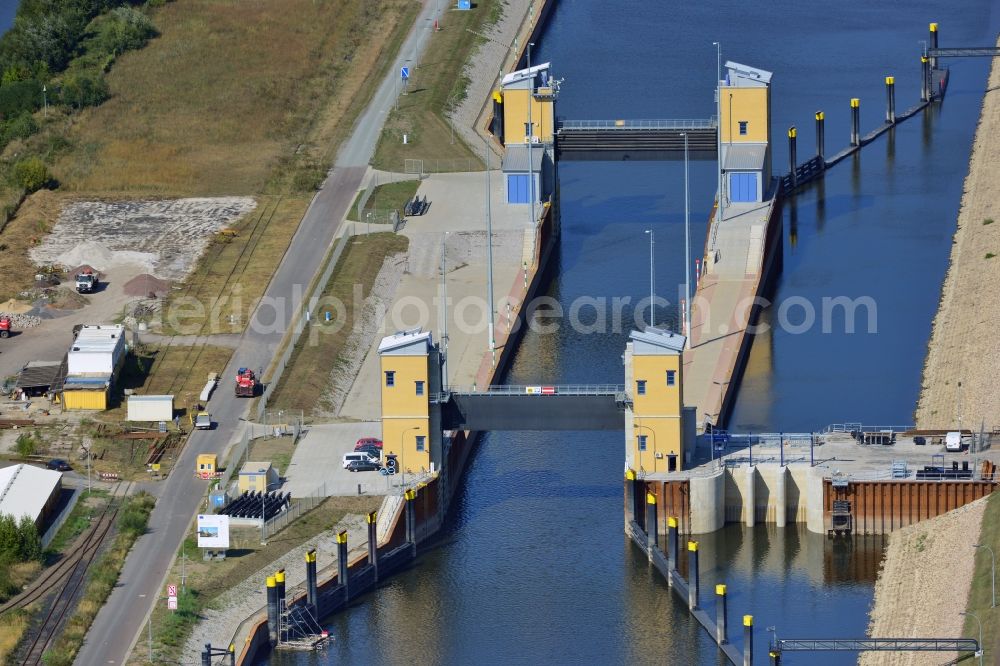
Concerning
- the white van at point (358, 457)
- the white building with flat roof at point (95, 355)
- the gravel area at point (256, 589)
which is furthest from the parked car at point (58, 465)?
the gravel area at point (256, 589)

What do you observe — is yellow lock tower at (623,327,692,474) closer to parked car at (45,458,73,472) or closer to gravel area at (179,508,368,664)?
gravel area at (179,508,368,664)

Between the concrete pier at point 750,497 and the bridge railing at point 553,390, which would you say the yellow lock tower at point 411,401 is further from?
the concrete pier at point 750,497

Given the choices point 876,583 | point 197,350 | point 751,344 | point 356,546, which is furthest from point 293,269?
point 876,583

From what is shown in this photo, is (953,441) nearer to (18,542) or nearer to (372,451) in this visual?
(372,451)

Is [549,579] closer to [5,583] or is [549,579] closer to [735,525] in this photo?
[735,525]

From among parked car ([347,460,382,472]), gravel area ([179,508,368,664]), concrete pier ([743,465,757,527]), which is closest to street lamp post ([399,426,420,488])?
parked car ([347,460,382,472])

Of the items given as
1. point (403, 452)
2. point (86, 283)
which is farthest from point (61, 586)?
point (86, 283)
